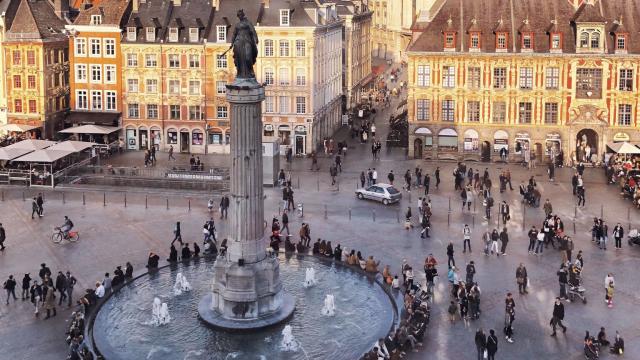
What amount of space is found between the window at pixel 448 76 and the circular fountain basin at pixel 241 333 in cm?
3739

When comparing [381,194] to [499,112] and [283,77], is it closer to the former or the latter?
[499,112]

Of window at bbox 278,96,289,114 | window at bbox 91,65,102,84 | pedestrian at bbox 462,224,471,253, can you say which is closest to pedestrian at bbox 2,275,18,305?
pedestrian at bbox 462,224,471,253

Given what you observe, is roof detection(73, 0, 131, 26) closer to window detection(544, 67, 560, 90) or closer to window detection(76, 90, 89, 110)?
window detection(76, 90, 89, 110)

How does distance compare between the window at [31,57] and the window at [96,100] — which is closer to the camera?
the window at [31,57]

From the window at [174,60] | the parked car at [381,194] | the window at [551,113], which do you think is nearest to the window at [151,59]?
the window at [174,60]

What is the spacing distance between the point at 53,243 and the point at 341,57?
170 feet

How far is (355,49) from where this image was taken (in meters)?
112

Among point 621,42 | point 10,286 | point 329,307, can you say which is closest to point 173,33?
point 621,42

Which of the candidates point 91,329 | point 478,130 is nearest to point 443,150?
point 478,130

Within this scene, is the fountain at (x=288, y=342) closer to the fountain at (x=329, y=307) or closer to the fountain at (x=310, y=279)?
the fountain at (x=329, y=307)

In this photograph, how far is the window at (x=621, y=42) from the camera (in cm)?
7431

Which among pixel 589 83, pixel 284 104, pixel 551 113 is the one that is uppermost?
pixel 589 83

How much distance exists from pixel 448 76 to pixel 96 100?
110 feet

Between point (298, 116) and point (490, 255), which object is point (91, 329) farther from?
point (298, 116)
